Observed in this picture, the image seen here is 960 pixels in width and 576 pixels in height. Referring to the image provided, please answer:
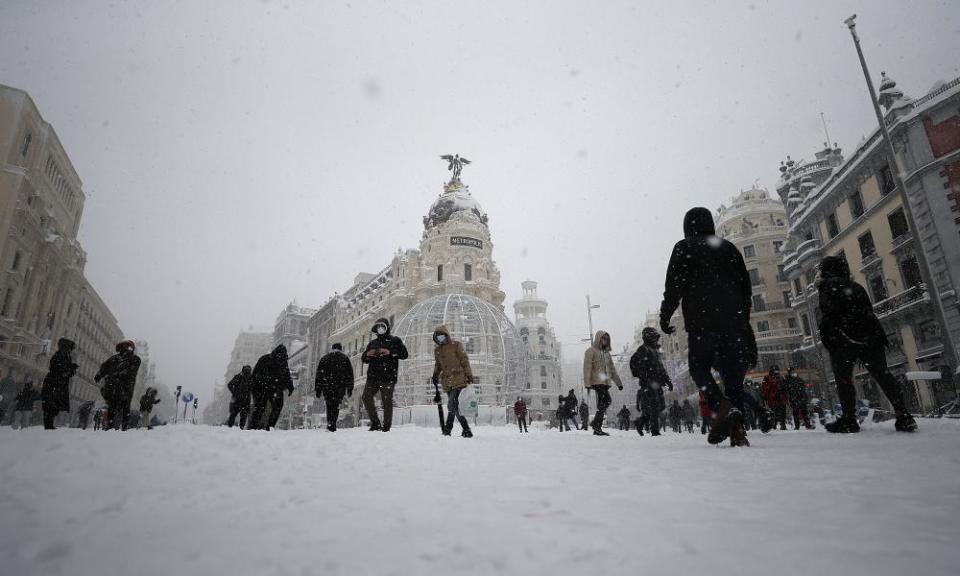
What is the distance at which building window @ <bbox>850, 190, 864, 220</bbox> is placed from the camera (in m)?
25.2

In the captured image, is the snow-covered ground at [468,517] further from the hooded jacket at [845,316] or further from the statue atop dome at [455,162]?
the statue atop dome at [455,162]

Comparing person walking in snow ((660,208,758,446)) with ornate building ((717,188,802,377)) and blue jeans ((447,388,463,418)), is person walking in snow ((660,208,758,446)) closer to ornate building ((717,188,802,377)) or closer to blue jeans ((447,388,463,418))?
blue jeans ((447,388,463,418))

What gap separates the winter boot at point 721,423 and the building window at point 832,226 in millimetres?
30129

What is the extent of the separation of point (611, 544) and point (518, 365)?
2810 cm

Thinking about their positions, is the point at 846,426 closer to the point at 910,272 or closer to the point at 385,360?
the point at 385,360

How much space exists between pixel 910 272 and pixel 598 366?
2265 cm

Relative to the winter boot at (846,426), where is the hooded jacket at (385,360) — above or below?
above

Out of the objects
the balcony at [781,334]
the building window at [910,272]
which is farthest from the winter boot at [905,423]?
the balcony at [781,334]

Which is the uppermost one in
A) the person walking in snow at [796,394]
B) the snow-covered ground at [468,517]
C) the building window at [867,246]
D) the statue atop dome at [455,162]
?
the statue atop dome at [455,162]

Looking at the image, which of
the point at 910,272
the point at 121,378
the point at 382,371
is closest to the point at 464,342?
the point at 382,371

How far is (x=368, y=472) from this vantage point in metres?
2.47

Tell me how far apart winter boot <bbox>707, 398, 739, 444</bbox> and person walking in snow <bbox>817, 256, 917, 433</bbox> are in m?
1.57

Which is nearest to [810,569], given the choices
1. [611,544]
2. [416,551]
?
[611,544]

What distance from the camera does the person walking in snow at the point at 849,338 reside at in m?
4.78
